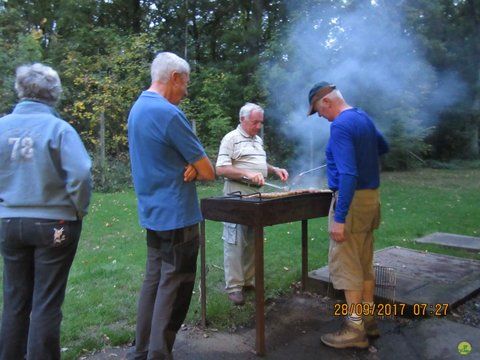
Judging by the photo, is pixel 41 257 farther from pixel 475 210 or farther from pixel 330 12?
pixel 330 12

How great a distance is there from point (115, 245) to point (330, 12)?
841 centimetres

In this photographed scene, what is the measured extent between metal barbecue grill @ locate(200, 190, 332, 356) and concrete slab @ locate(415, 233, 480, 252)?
9.22 feet

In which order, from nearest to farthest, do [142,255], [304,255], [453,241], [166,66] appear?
[166,66]
[304,255]
[142,255]
[453,241]

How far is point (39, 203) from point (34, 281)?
463mm

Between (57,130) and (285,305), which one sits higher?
(57,130)

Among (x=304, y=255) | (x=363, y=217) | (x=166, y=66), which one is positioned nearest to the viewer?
(x=166, y=66)

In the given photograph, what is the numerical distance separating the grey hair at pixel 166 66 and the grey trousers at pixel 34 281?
990 millimetres

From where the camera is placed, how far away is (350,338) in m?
3.06

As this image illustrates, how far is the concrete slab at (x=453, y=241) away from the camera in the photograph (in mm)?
5410

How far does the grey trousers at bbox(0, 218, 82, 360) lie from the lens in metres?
2.40

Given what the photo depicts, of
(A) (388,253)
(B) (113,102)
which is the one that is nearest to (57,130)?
(A) (388,253)

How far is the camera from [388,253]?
5.01 meters

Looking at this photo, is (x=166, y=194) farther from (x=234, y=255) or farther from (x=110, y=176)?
(x=110, y=176)
